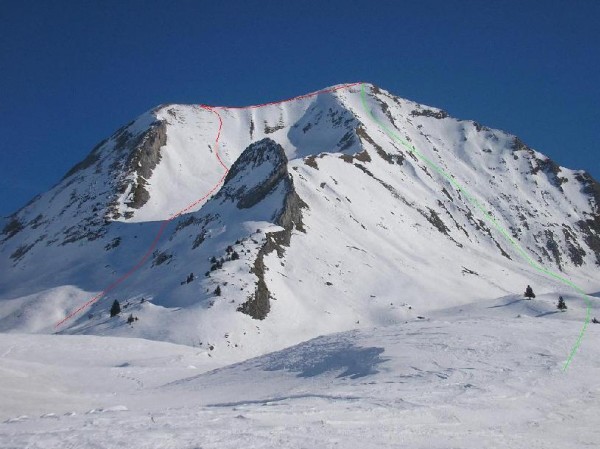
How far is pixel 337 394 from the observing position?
1491 cm

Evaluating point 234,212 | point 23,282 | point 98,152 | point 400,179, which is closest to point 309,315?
point 234,212

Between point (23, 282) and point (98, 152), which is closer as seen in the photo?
point (23, 282)

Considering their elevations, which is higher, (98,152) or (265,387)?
(98,152)

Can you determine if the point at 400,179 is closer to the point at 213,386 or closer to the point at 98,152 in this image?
the point at 98,152

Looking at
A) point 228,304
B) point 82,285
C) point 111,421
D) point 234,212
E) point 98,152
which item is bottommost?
point 111,421

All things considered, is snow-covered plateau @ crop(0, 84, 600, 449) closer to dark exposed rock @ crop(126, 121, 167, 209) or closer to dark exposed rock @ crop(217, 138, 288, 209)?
dark exposed rock @ crop(217, 138, 288, 209)

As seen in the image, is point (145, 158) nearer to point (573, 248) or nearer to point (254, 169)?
point (254, 169)

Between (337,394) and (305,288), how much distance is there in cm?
4220

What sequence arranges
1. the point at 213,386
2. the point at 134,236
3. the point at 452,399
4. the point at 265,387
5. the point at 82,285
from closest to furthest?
the point at 452,399 → the point at 265,387 → the point at 213,386 → the point at 82,285 → the point at 134,236

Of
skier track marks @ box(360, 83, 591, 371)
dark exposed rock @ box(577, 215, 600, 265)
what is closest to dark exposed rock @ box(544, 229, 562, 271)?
A: skier track marks @ box(360, 83, 591, 371)

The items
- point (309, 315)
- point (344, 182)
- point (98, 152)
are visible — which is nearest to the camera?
point (309, 315)

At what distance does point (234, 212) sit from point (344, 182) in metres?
23.6

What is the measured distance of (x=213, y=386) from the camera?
68.8 feet

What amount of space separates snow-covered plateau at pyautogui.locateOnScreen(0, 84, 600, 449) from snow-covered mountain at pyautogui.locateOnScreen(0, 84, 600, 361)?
397mm
